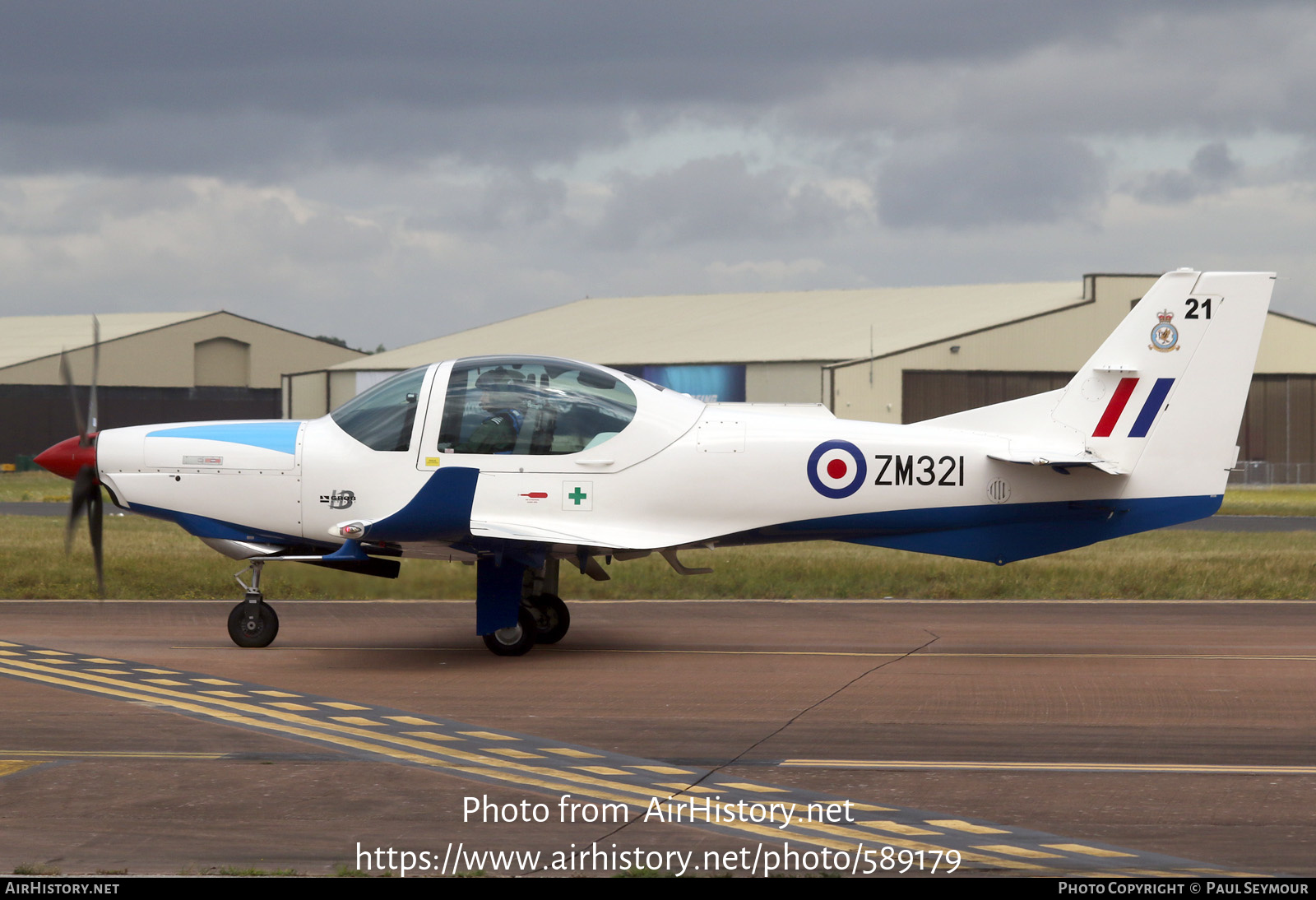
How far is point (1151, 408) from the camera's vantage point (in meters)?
13.6

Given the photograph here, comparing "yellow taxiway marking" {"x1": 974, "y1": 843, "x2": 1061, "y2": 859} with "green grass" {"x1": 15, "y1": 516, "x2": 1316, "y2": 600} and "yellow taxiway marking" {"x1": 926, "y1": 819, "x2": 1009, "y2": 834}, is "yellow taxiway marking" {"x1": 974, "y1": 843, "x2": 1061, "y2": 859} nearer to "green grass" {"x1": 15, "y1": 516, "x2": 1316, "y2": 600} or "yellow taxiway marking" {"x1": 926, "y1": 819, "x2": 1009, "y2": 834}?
"yellow taxiway marking" {"x1": 926, "y1": 819, "x2": 1009, "y2": 834}

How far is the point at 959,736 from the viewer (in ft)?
31.9

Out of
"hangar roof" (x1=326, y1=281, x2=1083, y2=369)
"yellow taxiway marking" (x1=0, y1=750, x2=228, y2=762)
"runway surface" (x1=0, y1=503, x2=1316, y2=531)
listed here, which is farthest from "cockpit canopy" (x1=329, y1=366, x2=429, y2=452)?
"hangar roof" (x1=326, y1=281, x2=1083, y2=369)

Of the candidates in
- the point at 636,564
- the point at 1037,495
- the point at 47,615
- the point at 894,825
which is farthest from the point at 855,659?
the point at 47,615

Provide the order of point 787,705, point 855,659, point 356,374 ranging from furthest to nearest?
1. point 356,374
2. point 855,659
3. point 787,705

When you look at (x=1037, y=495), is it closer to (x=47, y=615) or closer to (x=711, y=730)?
(x=711, y=730)

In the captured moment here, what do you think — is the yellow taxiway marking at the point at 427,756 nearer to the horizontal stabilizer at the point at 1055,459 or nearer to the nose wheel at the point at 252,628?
the nose wheel at the point at 252,628

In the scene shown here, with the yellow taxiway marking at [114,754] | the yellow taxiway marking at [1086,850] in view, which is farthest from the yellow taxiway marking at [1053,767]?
the yellow taxiway marking at [114,754]

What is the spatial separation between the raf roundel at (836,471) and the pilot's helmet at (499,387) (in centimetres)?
286

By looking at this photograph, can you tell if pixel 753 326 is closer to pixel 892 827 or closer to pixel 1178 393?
pixel 1178 393

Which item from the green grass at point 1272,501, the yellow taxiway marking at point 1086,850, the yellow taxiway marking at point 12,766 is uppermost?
the yellow taxiway marking at point 1086,850

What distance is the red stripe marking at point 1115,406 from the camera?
1365 centimetres

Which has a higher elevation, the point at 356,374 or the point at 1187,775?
the point at 356,374

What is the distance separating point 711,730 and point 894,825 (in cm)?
276
